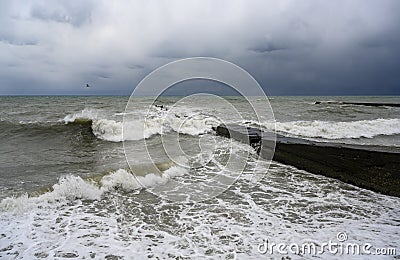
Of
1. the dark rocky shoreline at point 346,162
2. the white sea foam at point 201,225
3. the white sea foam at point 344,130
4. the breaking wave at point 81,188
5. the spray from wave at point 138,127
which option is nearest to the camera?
the white sea foam at point 201,225

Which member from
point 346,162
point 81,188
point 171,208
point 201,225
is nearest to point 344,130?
point 346,162

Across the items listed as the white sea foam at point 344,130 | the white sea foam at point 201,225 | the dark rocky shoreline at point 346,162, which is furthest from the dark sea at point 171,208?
the white sea foam at point 344,130

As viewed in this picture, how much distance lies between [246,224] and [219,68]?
344 centimetres

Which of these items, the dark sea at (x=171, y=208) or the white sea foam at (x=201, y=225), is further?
the dark sea at (x=171, y=208)

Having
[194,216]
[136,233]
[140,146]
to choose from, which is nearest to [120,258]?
[136,233]

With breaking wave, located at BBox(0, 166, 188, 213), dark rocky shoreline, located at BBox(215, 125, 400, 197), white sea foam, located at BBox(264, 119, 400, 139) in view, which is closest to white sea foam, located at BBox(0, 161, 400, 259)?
breaking wave, located at BBox(0, 166, 188, 213)

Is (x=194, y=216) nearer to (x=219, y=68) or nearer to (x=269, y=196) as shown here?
(x=269, y=196)

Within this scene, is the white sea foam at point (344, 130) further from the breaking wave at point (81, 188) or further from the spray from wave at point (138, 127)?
the breaking wave at point (81, 188)

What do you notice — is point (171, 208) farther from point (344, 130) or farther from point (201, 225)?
point (344, 130)

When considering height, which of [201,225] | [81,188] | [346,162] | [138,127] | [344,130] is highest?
[138,127]

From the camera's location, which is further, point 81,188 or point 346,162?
point 346,162

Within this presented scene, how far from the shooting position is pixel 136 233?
17.1 feet

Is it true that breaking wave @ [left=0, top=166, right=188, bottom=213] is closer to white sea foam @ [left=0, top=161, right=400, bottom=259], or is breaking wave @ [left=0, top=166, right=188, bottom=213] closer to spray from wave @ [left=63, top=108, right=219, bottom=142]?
white sea foam @ [left=0, top=161, right=400, bottom=259]

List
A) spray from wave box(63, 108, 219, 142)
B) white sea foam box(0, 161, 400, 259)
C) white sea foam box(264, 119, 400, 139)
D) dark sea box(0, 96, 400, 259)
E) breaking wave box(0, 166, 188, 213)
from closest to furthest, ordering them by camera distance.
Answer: white sea foam box(0, 161, 400, 259)
dark sea box(0, 96, 400, 259)
breaking wave box(0, 166, 188, 213)
spray from wave box(63, 108, 219, 142)
white sea foam box(264, 119, 400, 139)
